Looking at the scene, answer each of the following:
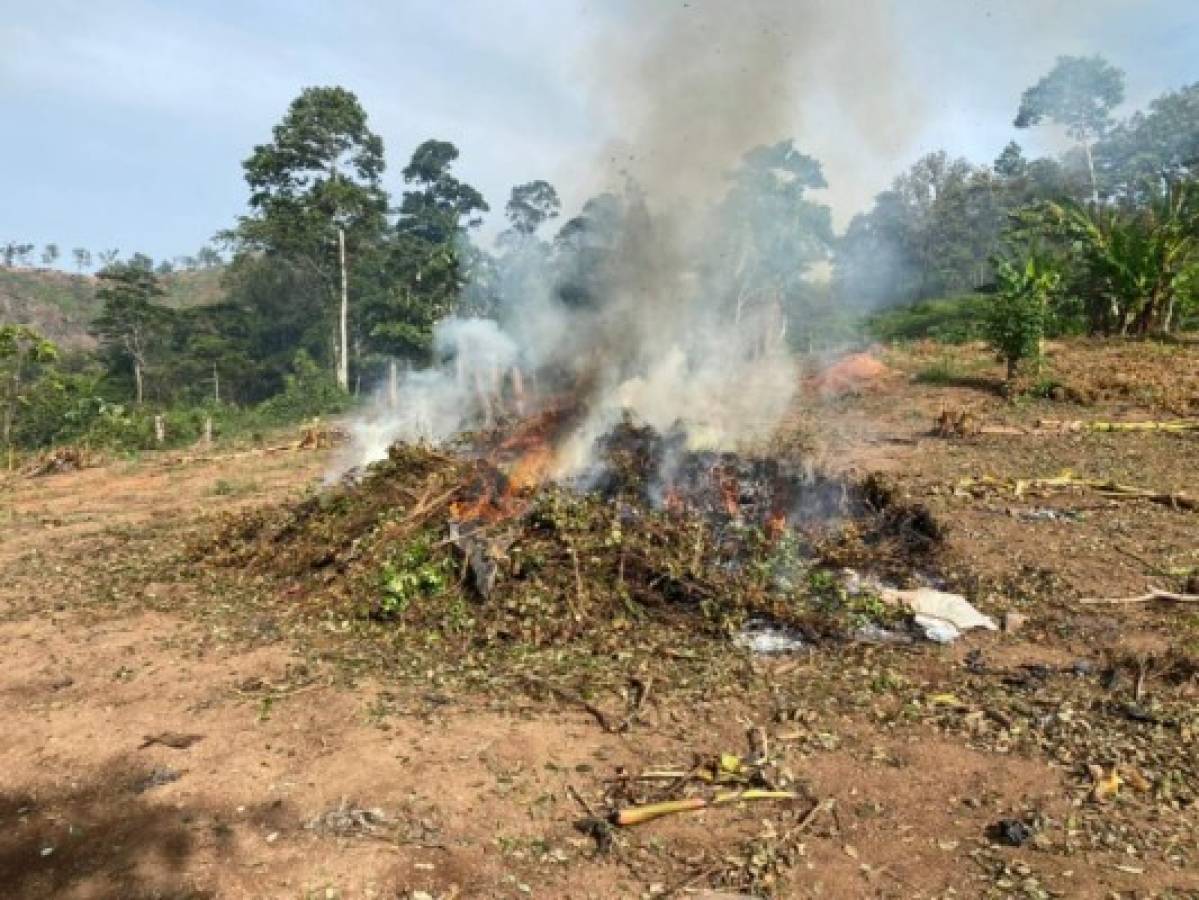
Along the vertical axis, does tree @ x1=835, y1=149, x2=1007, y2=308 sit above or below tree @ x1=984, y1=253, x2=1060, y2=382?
above

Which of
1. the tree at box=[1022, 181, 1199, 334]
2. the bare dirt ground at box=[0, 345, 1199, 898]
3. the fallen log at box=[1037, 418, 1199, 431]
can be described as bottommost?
the bare dirt ground at box=[0, 345, 1199, 898]

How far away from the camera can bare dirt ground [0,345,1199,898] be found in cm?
389

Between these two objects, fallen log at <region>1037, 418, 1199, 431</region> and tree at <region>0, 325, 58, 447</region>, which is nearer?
fallen log at <region>1037, 418, 1199, 431</region>

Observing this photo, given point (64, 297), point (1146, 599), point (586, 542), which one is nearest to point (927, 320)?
point (1146, 599)

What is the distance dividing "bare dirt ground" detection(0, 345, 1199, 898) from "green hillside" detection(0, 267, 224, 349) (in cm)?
6148

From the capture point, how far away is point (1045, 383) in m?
16.2

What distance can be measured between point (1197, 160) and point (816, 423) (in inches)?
1462

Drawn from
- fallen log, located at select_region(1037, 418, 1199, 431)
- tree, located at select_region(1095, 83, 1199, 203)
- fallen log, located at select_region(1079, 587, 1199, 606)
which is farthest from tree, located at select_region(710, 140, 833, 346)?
tree, located at select_region(1095, 83, 1199, 203)

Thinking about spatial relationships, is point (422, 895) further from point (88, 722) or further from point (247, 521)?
point (247, 521)

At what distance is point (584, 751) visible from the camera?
4867 mm

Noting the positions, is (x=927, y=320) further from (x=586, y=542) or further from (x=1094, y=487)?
(x=586, y=542)

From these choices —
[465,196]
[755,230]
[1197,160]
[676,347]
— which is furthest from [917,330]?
[1197,160]

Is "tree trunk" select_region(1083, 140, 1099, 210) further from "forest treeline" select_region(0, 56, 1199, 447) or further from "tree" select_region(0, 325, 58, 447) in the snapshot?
"tree" select_region(0, 325, 58, 447)

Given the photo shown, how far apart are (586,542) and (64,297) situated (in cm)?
8413
